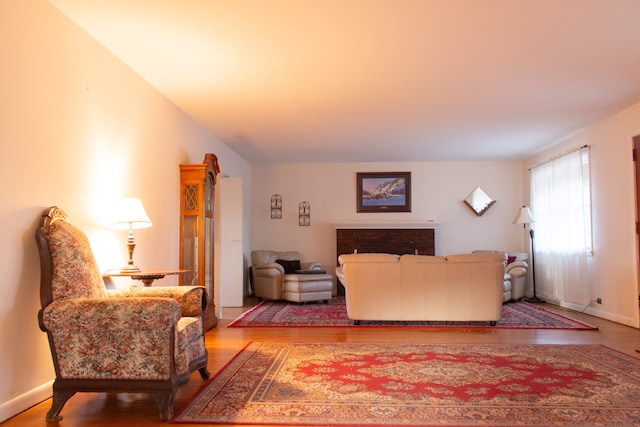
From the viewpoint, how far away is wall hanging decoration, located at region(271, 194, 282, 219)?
941 centimetres

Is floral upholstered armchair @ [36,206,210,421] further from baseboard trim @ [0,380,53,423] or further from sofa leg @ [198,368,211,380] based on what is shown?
sofa leg @ [198,368,211,380]

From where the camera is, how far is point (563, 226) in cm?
721

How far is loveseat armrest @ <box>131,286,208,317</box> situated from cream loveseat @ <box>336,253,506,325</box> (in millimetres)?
2411

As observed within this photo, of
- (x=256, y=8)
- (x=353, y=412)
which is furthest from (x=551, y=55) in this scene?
(x=353, y=412)

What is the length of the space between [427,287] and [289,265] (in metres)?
3.61

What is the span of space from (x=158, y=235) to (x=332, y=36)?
2.60 metres

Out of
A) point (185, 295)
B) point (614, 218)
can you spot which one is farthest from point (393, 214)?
point (185, 295)

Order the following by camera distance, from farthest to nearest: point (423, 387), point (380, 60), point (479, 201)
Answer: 1. point (479, 201)
2. point (380, 60)
3. point (423, 387)

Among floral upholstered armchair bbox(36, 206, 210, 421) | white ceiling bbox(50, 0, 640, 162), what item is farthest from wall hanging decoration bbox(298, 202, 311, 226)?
floral upholstered armchair bbox(36, 206, 210, 421)

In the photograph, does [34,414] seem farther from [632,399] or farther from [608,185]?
[608,185]

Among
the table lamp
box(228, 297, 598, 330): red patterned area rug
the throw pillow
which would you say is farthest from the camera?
the throw pillow

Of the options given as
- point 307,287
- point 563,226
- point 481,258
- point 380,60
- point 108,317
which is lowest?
point 307,287

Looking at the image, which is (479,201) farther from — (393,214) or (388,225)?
(388,225)

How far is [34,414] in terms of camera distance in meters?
2.81
